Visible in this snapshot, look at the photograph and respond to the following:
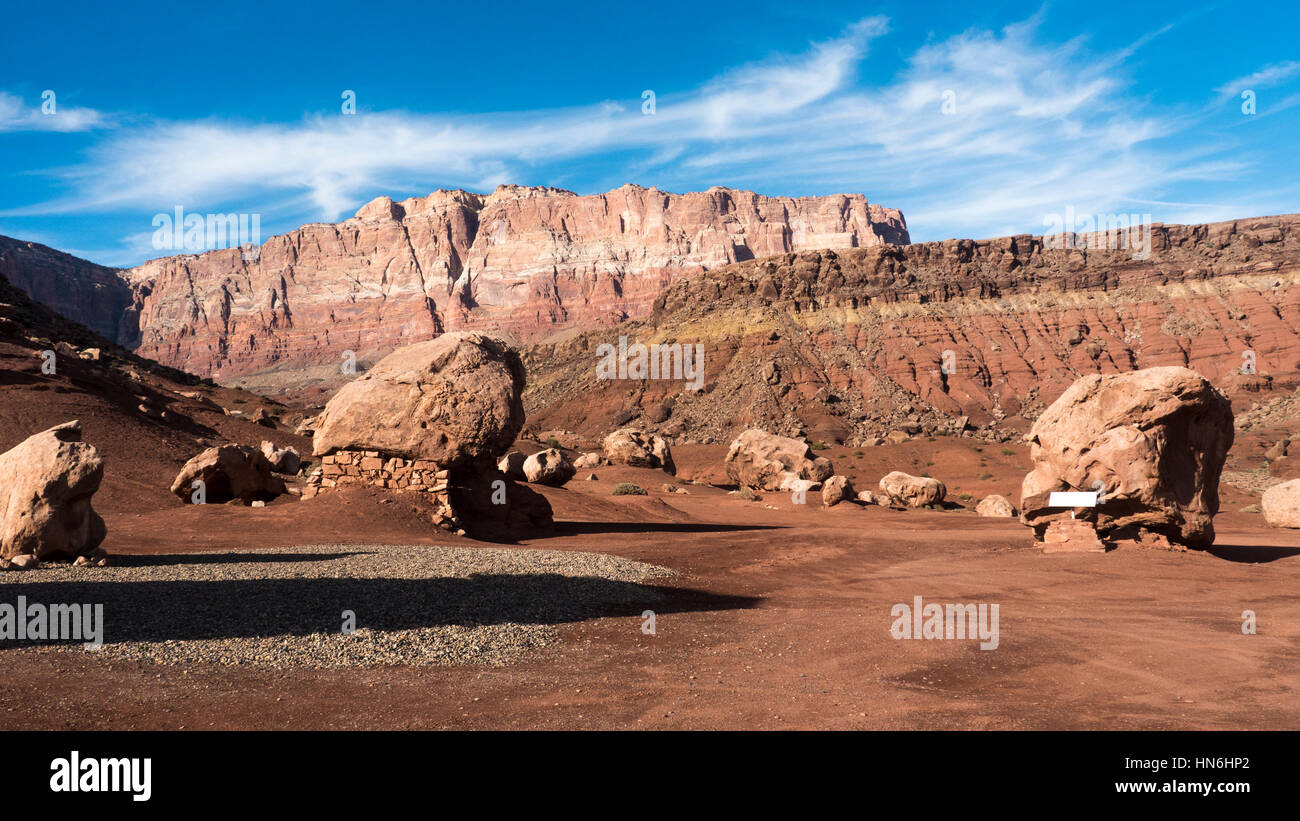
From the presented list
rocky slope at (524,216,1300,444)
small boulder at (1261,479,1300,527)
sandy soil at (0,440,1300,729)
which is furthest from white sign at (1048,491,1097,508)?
rocky slope at (524,216,1300,444)

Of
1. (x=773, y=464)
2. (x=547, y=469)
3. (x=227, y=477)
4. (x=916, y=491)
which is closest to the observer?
(x=227, y=477)

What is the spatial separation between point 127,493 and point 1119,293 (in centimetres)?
9679

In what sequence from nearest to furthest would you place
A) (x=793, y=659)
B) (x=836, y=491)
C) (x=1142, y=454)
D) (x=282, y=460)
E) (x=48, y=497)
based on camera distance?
1. (x=793, y=659)
2. (x=48, y=497)
3. (x=1142, y=454)
4. (x=282, y=460)
5. (x=836, y=491)

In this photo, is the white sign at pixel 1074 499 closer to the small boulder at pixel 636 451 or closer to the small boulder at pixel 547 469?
the small boulder at pixel 547 469

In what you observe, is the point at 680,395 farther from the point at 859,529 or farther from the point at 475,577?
the point at 475,577

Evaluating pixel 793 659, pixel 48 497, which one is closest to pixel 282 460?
pixel 48 497

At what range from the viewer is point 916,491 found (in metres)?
38.6

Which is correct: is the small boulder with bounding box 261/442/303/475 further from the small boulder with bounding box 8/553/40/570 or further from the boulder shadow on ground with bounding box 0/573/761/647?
the boulder shadow on ground with bounding box 0/573/761/647

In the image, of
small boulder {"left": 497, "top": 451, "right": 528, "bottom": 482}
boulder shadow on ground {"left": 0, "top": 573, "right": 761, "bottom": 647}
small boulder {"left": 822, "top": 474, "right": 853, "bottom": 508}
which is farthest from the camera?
small boulder {"left": 822, "top": 474, "right": 853, "bottom": 508}

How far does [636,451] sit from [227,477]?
25329 mm

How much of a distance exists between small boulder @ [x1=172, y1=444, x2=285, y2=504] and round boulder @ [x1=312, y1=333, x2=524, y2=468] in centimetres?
330

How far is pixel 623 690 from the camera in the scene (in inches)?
315

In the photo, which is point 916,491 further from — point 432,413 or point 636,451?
point 432,413

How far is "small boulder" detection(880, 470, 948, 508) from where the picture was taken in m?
38.3
